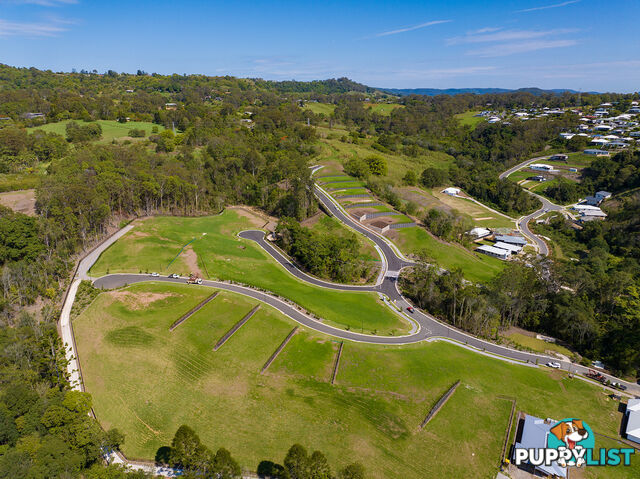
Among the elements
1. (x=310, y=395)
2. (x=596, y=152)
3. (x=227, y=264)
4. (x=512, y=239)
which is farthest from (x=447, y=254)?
(x=596, y=152)

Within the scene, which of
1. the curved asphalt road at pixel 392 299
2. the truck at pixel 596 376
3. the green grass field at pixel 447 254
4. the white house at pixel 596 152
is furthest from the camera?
the white house at pixel 596 152

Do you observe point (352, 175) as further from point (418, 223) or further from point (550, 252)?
point (550, 252)

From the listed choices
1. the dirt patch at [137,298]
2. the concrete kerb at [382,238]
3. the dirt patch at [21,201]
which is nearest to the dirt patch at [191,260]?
the dirt patch at [137,298]

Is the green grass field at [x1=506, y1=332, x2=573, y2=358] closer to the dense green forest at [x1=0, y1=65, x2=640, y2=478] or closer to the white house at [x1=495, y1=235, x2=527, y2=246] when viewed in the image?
the dense green forest at [x1=0, y1=65, x2=640, y2=478]

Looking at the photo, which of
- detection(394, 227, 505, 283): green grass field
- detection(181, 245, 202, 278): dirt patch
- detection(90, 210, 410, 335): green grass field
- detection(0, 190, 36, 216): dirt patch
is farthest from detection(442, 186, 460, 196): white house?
detection(0, 190, 36, 216): dirt patch

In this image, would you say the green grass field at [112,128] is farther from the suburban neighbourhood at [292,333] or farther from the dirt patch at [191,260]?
the dirt patch at [191,260]

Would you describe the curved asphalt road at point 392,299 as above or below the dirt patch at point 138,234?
below

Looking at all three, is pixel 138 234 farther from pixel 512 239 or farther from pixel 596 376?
pixel 512 239
